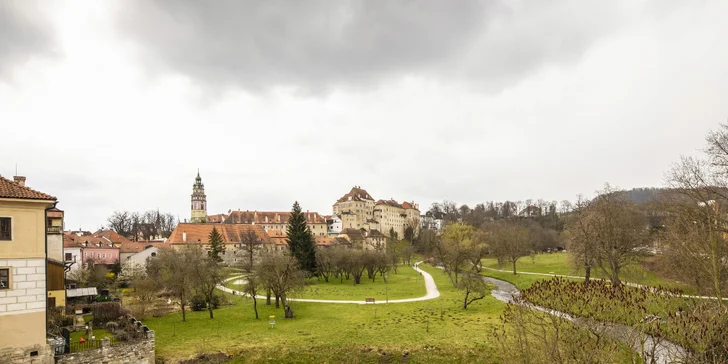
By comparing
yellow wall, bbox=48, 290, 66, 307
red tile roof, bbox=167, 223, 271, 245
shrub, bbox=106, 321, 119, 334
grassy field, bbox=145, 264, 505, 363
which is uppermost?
red tile roof, bbox=167, 223, 271, 245

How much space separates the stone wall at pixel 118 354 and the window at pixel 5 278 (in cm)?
379

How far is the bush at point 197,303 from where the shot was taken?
34188mm

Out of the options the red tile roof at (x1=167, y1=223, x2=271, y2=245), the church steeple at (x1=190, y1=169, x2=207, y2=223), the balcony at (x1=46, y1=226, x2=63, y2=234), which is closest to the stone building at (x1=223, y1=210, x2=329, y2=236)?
the church steeple at (x1=190, y1=169, x2=207, y2=223)

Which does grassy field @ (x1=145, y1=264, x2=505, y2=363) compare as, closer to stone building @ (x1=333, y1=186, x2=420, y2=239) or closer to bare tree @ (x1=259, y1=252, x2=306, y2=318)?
bare tree @ (x1=259, y1=252, x2=306, y2=318)

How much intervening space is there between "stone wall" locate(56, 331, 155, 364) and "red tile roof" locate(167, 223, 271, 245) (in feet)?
189

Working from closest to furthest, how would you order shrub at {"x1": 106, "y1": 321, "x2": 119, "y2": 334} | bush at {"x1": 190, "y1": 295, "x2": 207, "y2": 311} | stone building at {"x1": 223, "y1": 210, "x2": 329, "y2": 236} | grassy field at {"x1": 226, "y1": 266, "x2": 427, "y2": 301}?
shrub at {"x1": 106, "y1": 321, "x2": 119, "y2": 334} → bush at {"x1": 190, "y1": 295, "x2": 207, "y2": 311} → grassy field at {"x1": 226, "y1": 266, "x2": 427, "y2": 301} → stone building at {"x1": 223, "y1": 210, "x2": 329, "y2": 236}

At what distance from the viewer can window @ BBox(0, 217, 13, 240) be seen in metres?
16.3

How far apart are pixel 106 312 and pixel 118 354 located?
36.8ft

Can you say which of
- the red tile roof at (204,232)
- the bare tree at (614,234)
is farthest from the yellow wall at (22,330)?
the red tile roof at (204,232)

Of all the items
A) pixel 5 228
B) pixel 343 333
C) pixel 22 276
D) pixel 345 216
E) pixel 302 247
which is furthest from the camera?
pixel 345 216

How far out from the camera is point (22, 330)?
16.3 meters

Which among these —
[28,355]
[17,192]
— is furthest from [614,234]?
[17,192]

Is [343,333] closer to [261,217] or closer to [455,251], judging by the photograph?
[455,251]

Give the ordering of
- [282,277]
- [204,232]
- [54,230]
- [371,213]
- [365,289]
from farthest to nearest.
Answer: [371,213], [204,232], [365,289], [54,230], [282,277]
